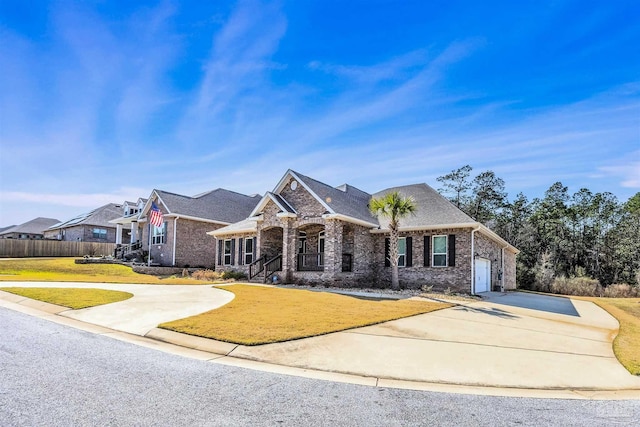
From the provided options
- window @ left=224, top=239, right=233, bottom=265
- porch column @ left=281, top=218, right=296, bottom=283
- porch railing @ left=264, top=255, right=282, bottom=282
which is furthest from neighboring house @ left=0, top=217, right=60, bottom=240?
porch column @ left=281, top=218, right=296, bottom=283

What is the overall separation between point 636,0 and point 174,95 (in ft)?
47.4

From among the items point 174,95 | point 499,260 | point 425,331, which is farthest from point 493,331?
point 499,260

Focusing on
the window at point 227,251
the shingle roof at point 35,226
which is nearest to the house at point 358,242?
the window at point 227,251

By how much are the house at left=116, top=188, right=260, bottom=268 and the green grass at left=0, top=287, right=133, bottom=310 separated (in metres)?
16.3

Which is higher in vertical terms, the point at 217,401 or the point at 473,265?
the point at 473,265

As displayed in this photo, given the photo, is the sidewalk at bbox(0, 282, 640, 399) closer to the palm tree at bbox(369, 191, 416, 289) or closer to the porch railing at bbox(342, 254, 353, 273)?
the palm tree at bbox(369, 191, 416, 289)

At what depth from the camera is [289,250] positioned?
859 inches

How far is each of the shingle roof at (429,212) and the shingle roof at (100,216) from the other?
36302 millimetres

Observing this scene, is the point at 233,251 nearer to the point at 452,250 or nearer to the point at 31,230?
the point at 452,250

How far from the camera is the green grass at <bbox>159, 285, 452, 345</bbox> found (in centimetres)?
798

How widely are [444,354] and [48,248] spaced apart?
42.5 meters

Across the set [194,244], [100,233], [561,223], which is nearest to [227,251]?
[194,244]

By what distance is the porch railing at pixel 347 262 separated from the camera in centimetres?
2144

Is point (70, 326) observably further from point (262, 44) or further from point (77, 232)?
point (77, 232)
